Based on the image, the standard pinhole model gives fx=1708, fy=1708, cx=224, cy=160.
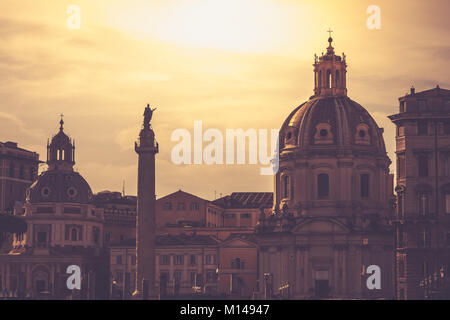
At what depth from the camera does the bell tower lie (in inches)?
7776

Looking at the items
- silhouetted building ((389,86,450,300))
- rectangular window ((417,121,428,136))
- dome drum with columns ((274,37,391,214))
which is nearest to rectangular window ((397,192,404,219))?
silhouetted building ((389,86,450,300))

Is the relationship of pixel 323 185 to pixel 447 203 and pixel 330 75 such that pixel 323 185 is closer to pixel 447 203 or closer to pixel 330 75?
pixel 330 75

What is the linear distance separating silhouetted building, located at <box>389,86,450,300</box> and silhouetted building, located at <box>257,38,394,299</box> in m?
12.4

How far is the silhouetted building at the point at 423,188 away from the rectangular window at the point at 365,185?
58.4ft

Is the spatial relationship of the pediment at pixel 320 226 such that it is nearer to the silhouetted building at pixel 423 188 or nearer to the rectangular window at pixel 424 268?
the silhouetted building at pixel 423 188

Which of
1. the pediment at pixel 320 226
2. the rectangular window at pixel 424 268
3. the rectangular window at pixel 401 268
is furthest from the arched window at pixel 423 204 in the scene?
the pediment at pixel 320 226

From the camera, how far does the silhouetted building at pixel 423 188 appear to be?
174 metres

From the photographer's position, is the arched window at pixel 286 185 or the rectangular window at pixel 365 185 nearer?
the rectangular window at pixel 365 185

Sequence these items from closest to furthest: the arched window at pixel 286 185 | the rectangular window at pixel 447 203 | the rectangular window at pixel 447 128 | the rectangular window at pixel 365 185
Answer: the rectangular window at pixel 447 203, the rectangular window at pixel 447 128, the rectangular window at pixel 365 185, the arched window at pixel 286 185

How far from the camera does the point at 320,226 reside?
191 m
